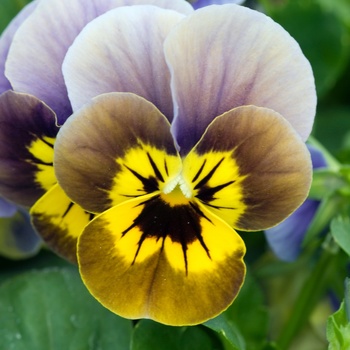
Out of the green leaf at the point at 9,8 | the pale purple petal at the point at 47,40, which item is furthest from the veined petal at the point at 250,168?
the green leaf at the point at 9,8

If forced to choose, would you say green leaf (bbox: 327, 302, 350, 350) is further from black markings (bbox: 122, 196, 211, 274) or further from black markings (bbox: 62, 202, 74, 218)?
black markings (bbox: 62, 202, 74, 218)

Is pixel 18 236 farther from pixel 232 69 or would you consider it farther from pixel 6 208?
pixel 232 69

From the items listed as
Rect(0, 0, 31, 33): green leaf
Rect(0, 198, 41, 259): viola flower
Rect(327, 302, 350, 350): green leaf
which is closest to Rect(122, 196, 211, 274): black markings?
Rect(327, 302, 350, 350): green leaf

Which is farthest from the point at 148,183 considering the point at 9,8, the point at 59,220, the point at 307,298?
the point at 9,8

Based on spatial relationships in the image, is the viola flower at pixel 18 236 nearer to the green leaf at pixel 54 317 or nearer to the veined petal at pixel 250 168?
the green leaf at pixel 54 317

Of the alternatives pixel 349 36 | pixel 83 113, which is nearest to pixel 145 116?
pixel 83 113
